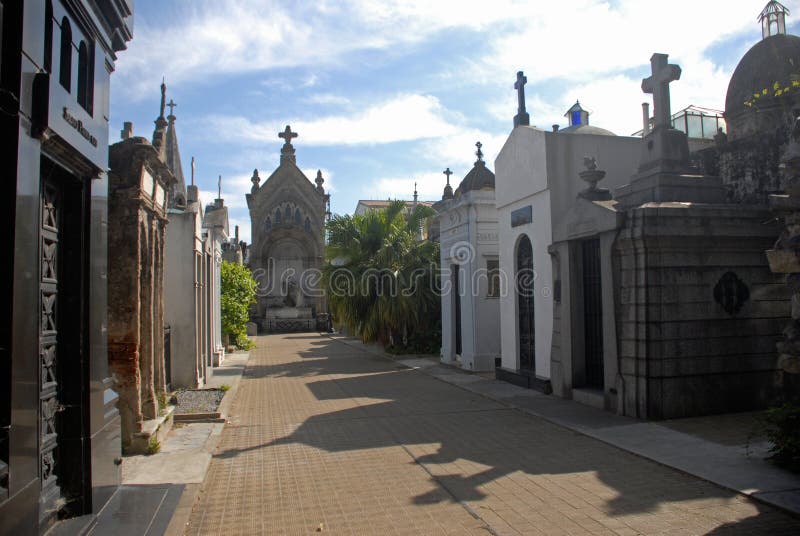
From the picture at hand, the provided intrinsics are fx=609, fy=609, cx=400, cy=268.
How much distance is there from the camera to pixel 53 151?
3.88 metres

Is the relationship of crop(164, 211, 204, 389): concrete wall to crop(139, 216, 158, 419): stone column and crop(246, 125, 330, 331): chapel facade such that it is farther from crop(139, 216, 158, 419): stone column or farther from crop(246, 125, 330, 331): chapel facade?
crop(246, 125, 330, 331): chapel facade

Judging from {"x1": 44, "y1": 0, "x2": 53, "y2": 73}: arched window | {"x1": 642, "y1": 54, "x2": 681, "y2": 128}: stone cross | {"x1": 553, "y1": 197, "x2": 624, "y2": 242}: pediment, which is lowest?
{"x1": 553, "y1": 197, "x2": 624, "y2": 242}: pediment

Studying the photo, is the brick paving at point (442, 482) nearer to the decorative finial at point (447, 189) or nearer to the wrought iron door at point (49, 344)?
the wrought iron door at point (49, 344)

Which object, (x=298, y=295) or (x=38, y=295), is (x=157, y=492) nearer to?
(x=38, y=295)

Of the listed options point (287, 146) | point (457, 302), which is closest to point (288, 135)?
point (287, 146)

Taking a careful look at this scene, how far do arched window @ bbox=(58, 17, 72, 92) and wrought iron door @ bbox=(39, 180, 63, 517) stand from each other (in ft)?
2.25

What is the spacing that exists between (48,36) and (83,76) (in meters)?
0.79

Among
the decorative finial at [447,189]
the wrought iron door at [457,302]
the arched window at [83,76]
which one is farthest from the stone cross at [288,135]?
the arched window at [83,76]

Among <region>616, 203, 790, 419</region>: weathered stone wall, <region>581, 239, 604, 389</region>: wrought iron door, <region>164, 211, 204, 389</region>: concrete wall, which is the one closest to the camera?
<region>616, 203, 790, 419</region>: weathered stone wall

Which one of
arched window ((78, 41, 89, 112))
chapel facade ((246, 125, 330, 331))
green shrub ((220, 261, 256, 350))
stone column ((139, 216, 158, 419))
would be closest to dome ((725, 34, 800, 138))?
stone column ((139, 216, 158, 419))

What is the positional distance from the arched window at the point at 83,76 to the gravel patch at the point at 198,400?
621cm

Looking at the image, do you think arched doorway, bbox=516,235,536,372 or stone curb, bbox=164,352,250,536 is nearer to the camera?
stone curb, bbox=164,352,250,536

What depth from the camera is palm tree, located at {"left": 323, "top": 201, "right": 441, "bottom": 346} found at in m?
19.8

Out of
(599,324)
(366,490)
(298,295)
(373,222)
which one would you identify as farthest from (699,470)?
(298,295)
